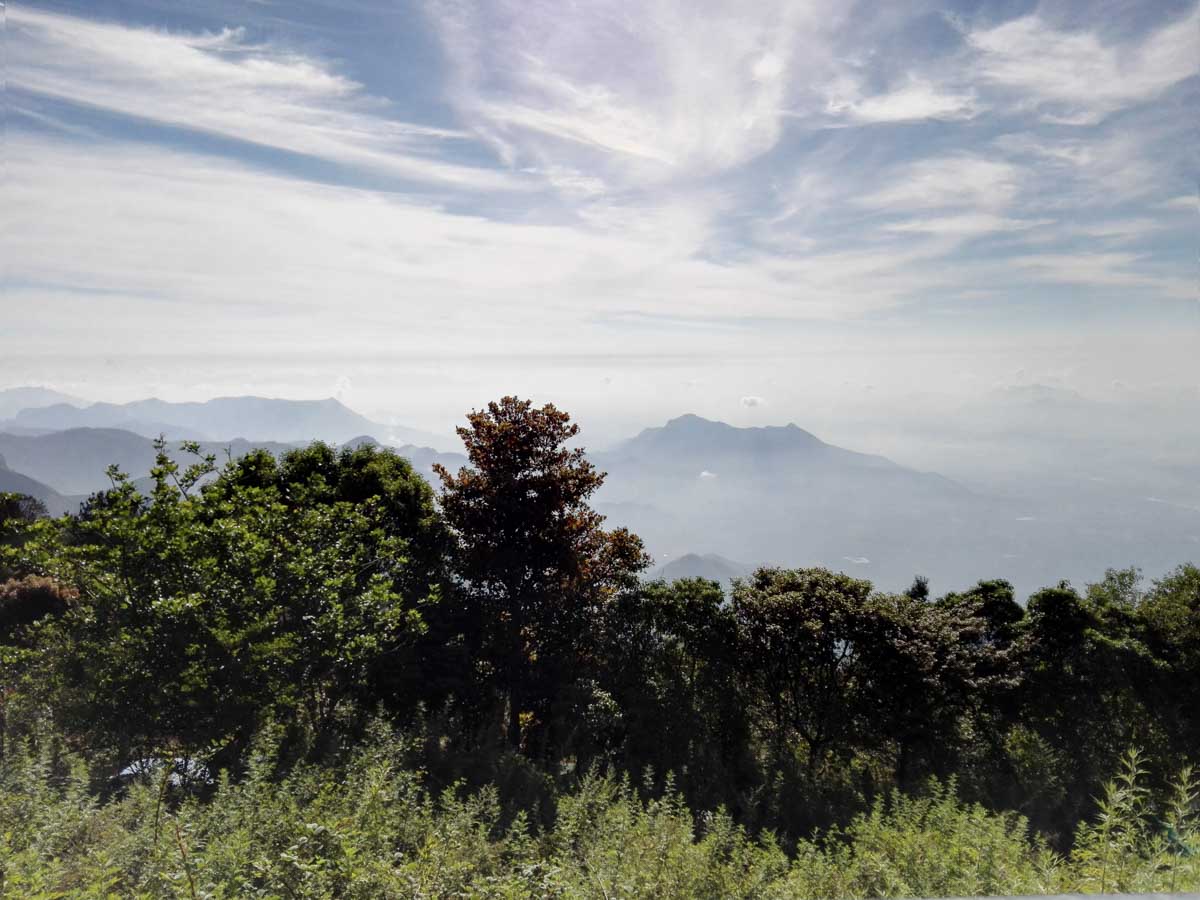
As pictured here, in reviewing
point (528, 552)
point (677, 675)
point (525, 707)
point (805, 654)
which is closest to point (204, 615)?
point (528, 552)

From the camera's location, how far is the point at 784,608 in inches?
393

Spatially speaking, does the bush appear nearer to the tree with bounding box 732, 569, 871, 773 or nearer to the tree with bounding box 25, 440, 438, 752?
the tree with bounding box 25, 440, 438, 752

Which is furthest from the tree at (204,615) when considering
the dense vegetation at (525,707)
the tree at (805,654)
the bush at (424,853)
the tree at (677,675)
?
the tree at (805,654)

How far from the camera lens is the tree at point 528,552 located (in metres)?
10.4

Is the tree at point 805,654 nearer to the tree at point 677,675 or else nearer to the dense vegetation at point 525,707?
the dense vegetation at point 525,707

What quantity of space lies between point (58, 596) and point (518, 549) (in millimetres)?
8238

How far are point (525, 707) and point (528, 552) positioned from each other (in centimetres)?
260

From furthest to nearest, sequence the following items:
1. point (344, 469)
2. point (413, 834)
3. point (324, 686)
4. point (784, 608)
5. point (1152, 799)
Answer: point (344, 469) < point (784, 608) < point (324, 686) < point (1152, 799) < point (413, 834)

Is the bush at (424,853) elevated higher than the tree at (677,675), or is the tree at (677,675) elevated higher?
the bush at (424,853)

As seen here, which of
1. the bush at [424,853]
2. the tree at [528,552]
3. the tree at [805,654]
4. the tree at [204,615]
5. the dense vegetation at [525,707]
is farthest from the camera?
the tree at [528,552]

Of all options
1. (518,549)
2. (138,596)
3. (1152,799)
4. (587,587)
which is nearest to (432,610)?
(518,549)

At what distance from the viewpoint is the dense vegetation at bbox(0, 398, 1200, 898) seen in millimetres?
3906

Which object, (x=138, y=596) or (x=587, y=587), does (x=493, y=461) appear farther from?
(x=138, y=596)

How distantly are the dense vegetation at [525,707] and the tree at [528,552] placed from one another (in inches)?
2.1
